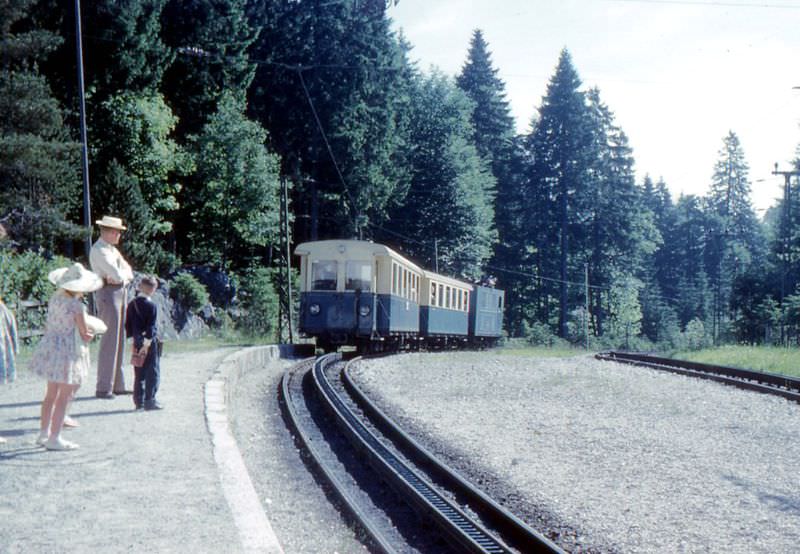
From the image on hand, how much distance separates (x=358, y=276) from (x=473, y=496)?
16.2m

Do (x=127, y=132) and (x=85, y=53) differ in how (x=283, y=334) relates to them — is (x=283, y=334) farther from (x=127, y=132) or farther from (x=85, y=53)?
(x=85, y=53)

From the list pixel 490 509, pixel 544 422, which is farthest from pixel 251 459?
pixel 544 422

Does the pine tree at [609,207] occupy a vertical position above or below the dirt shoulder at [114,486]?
above

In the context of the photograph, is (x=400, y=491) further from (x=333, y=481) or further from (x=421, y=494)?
(x=333, y=481)

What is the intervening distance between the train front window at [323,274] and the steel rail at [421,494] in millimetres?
11792

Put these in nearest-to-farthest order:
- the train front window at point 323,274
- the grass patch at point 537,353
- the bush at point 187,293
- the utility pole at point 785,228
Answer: the train front window at point 323,274 → the bush at point 187,293 → the grass patch at point 537,353 → the utility pole at point 785,228

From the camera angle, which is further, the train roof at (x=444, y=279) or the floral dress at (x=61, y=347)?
the train roof at (x=444, y=279)

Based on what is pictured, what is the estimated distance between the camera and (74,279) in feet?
22.1

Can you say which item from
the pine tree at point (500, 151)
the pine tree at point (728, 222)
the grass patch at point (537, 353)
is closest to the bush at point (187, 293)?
the grass patch at point (537, 353)

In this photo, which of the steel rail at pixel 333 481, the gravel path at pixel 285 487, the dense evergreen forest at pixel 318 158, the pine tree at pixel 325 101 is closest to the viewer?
the steel rail at pixel 333 481

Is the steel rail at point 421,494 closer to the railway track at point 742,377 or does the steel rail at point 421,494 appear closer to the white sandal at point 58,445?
the white sandal at point 58,445

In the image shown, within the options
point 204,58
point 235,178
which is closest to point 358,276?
point 235,178

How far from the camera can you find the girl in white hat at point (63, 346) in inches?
260

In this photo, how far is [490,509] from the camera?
6.96 m
